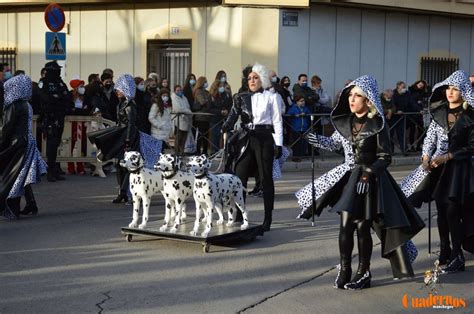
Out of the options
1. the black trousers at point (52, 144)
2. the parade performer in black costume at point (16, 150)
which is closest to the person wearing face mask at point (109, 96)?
the black trousers at point (52, 144)

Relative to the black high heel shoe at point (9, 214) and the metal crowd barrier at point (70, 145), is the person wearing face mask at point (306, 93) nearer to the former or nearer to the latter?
the metal crowd barrier at point (70, 145)

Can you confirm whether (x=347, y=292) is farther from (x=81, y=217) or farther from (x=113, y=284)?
(x=81, y=217)

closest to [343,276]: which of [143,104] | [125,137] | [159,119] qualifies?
[125,137]

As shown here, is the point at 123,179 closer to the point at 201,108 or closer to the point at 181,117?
the point at 181,117

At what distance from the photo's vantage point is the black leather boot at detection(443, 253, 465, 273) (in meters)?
8.98

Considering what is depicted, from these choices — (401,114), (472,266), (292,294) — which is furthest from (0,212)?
(401,114)

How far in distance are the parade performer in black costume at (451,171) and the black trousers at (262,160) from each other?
1.99 metres

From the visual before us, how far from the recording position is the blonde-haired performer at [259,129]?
1076cm

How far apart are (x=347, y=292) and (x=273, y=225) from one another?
12.1 ft

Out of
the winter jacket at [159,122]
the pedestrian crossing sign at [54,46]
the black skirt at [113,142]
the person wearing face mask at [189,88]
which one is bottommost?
the black skirt at [113,142]

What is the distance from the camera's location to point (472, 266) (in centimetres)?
937

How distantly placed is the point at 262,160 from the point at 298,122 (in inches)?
332

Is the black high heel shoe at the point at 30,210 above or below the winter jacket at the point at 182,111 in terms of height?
below

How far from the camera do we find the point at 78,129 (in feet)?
55.8
